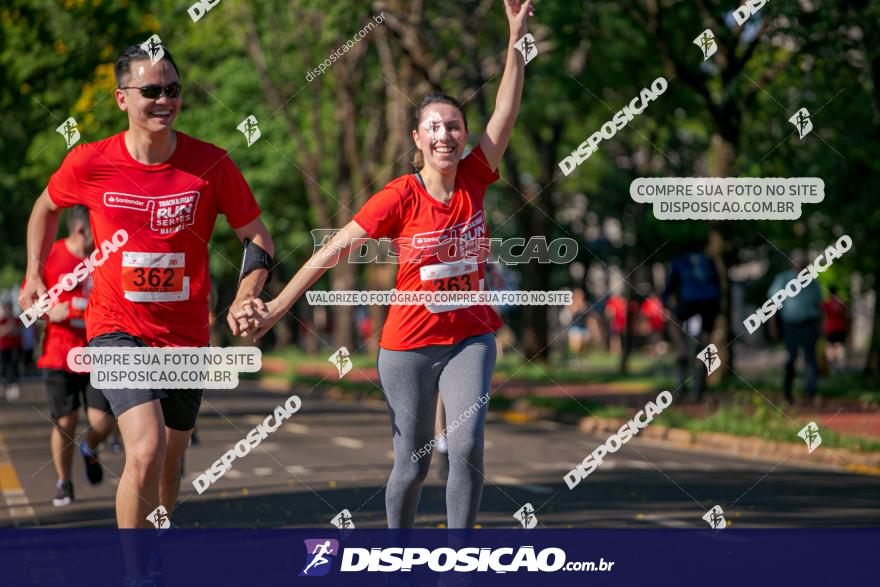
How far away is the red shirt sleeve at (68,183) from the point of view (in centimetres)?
646

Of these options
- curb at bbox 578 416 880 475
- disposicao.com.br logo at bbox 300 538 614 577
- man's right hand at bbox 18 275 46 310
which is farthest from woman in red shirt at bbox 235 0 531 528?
curb at bbox 578 416 880 475

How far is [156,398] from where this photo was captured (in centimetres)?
619

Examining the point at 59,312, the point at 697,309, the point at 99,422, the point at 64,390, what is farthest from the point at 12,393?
the point at 99,422

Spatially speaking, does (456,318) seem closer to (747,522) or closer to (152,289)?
(152,289)

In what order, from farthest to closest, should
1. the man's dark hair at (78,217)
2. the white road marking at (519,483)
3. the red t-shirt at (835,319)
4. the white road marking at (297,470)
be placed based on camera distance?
the red t-shirt at (835,319), the white road marking at (297,470), the white road marking at (519,483), the man's dark hair at (78,217)

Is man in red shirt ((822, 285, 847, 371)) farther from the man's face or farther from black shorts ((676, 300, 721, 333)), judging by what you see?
the man's face

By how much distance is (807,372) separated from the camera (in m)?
18.7

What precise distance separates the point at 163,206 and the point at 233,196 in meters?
0.31

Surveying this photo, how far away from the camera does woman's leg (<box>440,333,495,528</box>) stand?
6.24 m

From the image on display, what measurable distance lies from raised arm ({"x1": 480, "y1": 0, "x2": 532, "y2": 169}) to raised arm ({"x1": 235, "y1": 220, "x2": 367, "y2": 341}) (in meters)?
0.68

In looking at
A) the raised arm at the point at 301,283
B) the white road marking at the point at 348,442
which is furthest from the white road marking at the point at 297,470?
the raised arm at the point at 301,283

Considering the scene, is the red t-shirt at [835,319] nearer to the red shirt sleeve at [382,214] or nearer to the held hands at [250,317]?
the red shirt sleeve at [382,214]

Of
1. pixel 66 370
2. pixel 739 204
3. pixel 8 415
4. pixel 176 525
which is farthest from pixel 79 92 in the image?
pixel 176 525

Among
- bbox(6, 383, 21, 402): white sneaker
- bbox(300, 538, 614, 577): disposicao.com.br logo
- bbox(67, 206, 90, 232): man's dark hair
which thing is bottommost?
bbox(300, 538, 614, 577): disposicao.com.br logo
